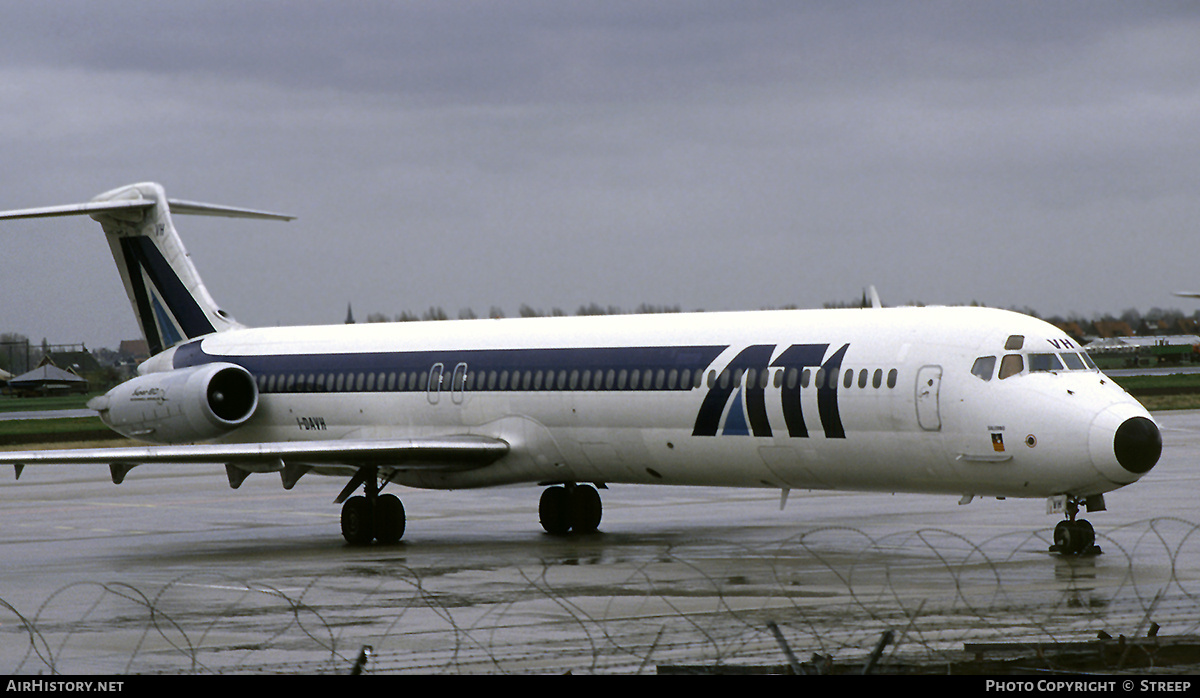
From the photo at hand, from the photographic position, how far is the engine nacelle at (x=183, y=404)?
1073 inches

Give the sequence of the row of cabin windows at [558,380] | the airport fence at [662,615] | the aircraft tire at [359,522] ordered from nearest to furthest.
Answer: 1. the airport fence at [662,615]
2. the row of cabin windows at [558,380]
3. the aircraft tire at [359,522]

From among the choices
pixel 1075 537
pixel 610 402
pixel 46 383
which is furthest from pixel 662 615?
pixel 46 383

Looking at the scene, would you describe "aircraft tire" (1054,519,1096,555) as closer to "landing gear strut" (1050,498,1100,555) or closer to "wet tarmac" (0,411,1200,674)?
"landing gear strut" (1050,498,1100,555)

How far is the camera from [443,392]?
2562 cm

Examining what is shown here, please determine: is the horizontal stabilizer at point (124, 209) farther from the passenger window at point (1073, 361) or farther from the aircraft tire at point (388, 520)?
the passenger window at point (1073, 361)

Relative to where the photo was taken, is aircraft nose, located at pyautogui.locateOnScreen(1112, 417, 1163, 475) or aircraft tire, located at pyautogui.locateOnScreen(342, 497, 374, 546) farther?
aircraft tire, located at pyautogui.locateOnScreen(342, 497, 374, 546)

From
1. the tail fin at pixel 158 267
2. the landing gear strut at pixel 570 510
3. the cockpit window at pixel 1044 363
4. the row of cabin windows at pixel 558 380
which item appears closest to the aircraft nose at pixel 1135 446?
the cockpit window at pixel 1044 363

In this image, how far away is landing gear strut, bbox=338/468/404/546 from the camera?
2431cm

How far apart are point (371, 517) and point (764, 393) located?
6863 mm

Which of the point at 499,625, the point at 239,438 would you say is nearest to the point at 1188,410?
the point at 239,438

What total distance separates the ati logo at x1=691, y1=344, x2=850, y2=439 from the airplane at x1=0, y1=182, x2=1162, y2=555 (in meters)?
0.03

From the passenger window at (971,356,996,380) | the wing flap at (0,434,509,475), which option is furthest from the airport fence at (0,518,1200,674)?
the passenger window at (971,356,996,380)

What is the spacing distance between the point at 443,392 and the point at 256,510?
805cm

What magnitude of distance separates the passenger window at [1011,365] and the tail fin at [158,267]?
1619 centimetres
